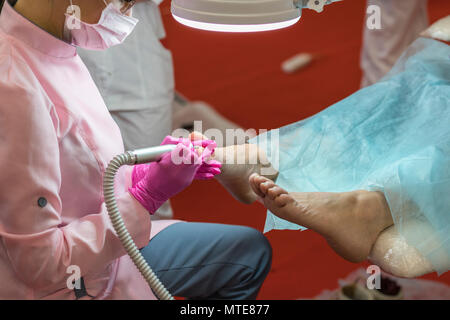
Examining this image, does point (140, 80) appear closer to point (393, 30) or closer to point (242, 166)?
point (242, 166)

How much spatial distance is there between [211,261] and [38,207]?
395mm

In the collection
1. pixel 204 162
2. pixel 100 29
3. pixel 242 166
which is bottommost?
pixel 242 166

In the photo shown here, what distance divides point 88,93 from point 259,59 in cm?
169

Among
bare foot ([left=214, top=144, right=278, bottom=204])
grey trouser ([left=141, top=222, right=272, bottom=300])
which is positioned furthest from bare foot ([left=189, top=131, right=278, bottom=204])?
grey trouser ([left=141, top=222, right=272, bottom=300])

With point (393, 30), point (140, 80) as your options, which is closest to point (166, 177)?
point (140, 80)

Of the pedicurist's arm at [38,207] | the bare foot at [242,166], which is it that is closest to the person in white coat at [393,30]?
the bare foot at [242,166]

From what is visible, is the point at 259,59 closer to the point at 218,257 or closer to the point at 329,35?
the point at 329,35

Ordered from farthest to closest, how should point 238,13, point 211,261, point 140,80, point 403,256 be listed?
point 140,80
point 211,261
point 403,256
point 238,13

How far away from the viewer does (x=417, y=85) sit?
51.3 inches

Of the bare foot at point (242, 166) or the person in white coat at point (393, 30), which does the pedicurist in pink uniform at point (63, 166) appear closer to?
the bare foot at point (242, 166)

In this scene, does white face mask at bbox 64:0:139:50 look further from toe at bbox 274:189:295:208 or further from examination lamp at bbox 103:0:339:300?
toe at bbox 274:189:295:208

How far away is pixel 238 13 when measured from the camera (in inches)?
30.1

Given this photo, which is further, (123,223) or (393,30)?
(393,30)

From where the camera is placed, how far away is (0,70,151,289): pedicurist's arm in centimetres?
86
